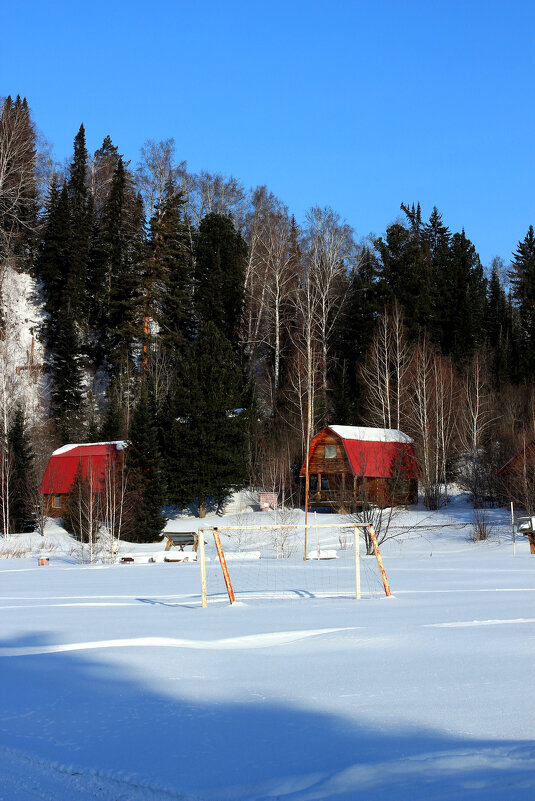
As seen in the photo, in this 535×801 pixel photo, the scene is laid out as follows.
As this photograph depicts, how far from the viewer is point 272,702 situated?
5199 mm

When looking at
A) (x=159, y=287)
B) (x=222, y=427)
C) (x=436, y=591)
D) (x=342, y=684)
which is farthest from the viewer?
(x=159, y=287)

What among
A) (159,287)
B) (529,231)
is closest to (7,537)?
(159,287)

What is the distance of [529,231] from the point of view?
7419 centimetres

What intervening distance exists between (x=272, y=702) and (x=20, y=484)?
3957 cm

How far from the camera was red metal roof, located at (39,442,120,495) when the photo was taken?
142 feet

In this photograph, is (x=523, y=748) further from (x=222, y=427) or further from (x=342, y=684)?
(x=222, y=427)

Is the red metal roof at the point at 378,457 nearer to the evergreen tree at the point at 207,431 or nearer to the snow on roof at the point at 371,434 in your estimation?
the snow on roof at the point at 371,434

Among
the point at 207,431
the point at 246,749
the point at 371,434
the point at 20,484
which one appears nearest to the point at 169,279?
the point at 207,431

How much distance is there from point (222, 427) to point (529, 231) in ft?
150

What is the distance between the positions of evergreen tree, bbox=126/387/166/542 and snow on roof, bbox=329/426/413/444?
10.8 m

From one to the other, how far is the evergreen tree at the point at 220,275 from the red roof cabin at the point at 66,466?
51.5ft

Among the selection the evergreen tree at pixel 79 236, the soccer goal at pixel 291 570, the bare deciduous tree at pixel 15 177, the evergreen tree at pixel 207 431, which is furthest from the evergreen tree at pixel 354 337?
the bare deciduous tree at pixel 15 177

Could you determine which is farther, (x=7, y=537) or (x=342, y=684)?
(x=7, y=537)

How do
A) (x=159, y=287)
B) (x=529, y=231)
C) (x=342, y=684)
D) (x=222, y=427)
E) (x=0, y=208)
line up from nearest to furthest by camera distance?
(x=342, y=684) → (x=222, y=427) → (x=159, y=287) → (x=0, y=208) → (x=529, y=231)
